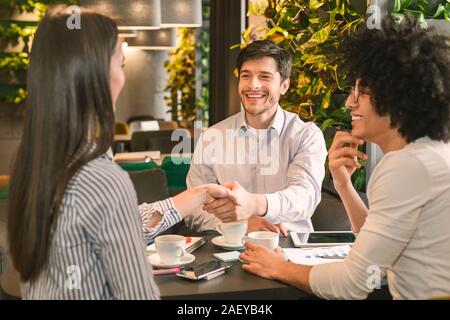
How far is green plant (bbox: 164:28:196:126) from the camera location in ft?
32.2

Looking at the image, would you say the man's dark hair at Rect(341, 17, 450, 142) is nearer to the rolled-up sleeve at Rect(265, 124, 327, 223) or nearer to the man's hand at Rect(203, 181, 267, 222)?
the man's hand at Rect(203, 181, 267, 222)

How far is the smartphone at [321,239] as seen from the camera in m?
2.37

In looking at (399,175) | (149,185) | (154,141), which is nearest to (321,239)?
(399,175)

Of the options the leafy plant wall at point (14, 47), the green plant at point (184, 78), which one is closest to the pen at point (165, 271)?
the leafy plant wall at point (14, 47)

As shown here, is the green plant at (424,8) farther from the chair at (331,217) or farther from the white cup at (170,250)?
the white cup at (170,250)

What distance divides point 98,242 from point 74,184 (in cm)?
13

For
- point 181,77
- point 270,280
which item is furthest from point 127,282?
point 181,77

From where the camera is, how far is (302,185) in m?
2.97

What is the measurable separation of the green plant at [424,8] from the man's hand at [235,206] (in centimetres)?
121

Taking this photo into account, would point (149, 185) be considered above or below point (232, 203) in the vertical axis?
below

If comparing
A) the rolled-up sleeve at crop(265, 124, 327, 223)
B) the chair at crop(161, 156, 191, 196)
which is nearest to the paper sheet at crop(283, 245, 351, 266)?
the rolled-up sleeve at crop(265, 124, 327, 223)

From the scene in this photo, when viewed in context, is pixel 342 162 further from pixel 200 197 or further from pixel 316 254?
pixel 200 197
